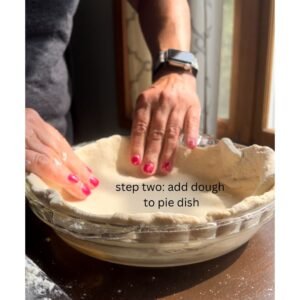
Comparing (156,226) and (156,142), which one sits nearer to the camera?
(156,226)

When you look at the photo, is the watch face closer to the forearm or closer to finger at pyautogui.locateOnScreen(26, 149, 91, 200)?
the forearm

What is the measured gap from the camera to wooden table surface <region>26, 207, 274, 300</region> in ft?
0.86

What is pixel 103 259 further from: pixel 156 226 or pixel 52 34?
pixel 52 34

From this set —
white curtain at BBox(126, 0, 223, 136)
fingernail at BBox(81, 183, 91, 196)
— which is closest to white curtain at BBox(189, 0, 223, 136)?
white curtain at BBox(126, 0, 223, 136)

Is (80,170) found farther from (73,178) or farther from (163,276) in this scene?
(163,276)

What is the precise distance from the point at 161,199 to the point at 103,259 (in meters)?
0.05

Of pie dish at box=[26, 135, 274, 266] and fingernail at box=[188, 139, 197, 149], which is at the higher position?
fingernail at box=[188, 139, 197, 149]

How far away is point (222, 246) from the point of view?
Answer: 10.8 inches

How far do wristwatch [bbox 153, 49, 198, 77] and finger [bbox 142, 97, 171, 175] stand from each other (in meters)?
0.03

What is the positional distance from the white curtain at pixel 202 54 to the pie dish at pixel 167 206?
34 mm

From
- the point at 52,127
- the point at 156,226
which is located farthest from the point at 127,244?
the point at 52,127

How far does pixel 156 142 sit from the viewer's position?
36 cm

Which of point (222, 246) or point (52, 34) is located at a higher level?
point (52, 34)

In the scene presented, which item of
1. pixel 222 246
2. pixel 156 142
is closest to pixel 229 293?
pixel 222 246
